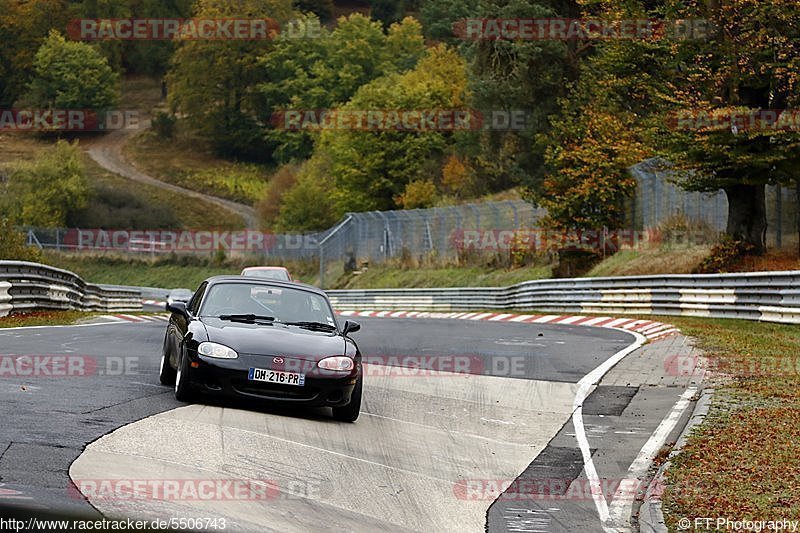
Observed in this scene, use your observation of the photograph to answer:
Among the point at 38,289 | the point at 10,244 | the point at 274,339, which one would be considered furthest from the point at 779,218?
the point at 274,339

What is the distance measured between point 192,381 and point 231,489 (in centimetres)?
364

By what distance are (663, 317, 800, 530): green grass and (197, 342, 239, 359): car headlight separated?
411 cm

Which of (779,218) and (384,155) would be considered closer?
(779,218)

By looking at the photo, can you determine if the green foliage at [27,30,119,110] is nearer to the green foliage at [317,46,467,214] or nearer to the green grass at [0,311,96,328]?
the green foliage at [317,46,467,214]

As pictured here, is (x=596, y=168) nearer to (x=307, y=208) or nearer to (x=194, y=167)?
(x=307, y=208)

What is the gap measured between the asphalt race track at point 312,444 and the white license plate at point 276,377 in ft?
1.09

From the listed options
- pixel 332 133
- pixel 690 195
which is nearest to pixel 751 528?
pixel 690 195

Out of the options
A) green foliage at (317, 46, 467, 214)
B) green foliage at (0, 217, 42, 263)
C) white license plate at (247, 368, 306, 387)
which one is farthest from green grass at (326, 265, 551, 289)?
white license plate at (247, 368, 306, 387)

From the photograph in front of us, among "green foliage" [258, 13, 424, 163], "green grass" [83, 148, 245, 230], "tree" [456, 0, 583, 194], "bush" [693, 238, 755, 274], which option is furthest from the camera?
"green foliage" [258, 13, 424, 163]

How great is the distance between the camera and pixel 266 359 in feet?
36.9

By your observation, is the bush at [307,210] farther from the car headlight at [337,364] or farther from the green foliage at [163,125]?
the car headlight at [337,364]

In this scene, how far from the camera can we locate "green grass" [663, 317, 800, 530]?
7.86 metres

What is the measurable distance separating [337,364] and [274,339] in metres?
0.64

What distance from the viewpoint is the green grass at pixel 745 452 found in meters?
7.86
